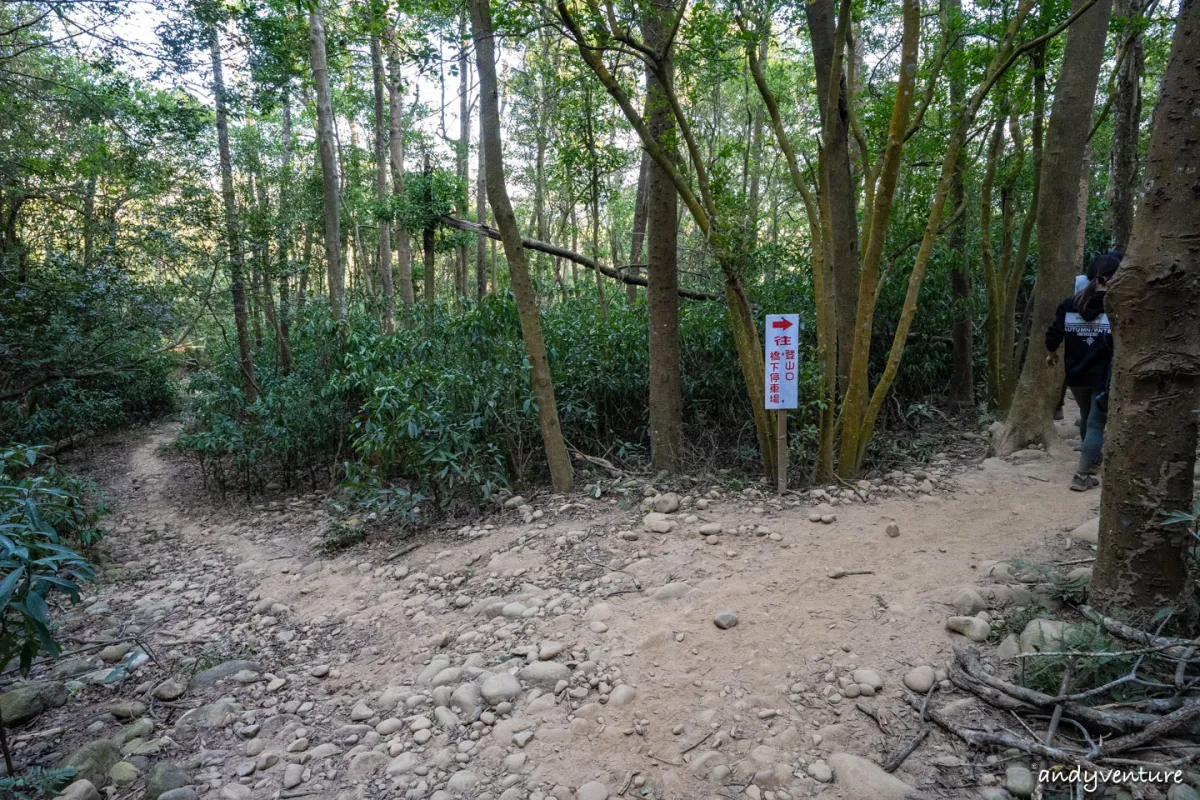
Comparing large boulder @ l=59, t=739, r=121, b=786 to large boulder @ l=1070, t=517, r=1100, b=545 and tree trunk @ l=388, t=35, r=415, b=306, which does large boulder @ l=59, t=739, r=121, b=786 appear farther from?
tree trunk @ l=388, t=35, r=415, b=306

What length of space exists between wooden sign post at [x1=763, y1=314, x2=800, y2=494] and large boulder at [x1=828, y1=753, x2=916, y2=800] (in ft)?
7.58

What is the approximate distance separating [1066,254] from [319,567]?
5.83 m

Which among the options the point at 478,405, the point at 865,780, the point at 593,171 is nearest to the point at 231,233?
the point at 593,171

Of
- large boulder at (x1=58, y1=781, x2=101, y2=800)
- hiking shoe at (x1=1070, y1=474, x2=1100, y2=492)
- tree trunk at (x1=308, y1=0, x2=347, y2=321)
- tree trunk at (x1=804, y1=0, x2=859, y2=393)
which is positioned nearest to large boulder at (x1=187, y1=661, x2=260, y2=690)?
large boulder at (x1=58, y1=781, x2=101, y2=800)

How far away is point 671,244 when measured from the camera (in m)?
4.87

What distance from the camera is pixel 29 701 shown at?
2920mm

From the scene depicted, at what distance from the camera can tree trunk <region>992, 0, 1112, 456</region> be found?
4312 mm

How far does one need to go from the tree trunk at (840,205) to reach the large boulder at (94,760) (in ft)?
14.7

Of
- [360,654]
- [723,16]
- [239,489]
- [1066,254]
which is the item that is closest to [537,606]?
[360,654]

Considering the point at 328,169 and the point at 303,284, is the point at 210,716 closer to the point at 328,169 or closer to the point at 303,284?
the point at 328,169

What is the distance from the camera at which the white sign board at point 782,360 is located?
12.8 feet

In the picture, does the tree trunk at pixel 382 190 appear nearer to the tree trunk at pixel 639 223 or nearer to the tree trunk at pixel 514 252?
the tree trunk at pixel 639 223

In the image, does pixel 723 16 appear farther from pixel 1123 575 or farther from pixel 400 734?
pixel 400 734

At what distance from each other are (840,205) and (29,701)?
5.69 m
